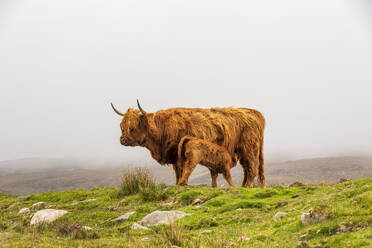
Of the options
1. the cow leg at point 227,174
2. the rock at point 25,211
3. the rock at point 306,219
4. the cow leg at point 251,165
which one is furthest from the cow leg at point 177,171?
the rock at point 306,219

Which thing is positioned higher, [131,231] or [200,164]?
[200,164]

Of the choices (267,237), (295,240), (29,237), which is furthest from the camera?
(29,237)

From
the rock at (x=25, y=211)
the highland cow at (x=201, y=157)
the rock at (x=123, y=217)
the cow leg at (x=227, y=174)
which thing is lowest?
the rock at (x=25, y=211)

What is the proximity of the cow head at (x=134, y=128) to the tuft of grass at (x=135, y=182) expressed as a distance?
105 centimetres

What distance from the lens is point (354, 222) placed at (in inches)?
191

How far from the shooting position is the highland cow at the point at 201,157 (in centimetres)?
1034

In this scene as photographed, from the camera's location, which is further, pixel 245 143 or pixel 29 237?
pixel 245 143

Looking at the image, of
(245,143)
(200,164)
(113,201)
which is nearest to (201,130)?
(200,164)

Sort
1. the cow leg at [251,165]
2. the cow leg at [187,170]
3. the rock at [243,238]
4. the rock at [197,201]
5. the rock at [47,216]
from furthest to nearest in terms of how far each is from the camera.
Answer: the cow leg at [251,165] → the cow leg at [187,170] → the rock at [197,201] → the rock at [47,216] → the rock at [243,238]

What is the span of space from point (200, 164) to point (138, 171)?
6.11 ft

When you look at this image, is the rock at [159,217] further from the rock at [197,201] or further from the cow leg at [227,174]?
the cow leg at [227,174]

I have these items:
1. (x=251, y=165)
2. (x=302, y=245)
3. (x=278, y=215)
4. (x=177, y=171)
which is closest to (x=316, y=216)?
(x=302, y=245)

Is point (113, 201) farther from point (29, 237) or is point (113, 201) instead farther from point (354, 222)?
point (354, 222)

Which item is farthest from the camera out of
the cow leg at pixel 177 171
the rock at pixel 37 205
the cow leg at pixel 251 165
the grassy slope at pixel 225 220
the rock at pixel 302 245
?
the cow leg at pixel 251 165
